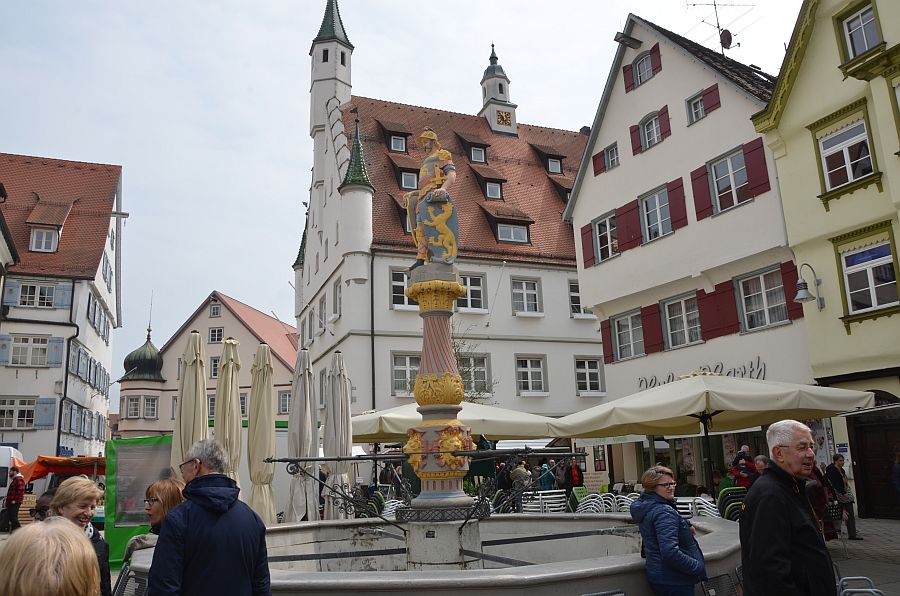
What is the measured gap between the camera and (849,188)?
15977 mm

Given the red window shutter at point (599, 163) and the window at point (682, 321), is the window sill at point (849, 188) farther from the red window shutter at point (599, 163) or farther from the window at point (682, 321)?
the red window shutter at point (599, 163)

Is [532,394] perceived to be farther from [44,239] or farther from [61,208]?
[61,208]

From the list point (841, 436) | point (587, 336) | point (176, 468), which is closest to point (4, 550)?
point (176, 468)

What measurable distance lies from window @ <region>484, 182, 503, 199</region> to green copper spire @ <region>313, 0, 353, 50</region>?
9532mm

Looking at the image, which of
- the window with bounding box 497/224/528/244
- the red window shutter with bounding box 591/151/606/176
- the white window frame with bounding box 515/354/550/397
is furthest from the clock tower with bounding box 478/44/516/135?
the red window shutter with bounding box 591/151/606/176

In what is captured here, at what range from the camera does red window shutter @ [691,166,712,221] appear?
65.8 ft

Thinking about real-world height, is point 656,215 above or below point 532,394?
above

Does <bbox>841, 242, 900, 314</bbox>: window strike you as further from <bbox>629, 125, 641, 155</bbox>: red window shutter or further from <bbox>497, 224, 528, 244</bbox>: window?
<bbox>497, 224, 528, 244</bbox>: window

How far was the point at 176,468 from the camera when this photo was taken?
1099cm

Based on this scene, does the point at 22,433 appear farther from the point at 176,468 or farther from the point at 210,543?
the point at 210,543

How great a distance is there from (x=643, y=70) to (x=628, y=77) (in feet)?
1.88

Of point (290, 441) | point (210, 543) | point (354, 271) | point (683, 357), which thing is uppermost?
point (354, 271)

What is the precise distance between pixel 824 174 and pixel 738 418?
732 centimetres

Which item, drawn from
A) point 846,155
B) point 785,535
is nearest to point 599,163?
point 846,155
